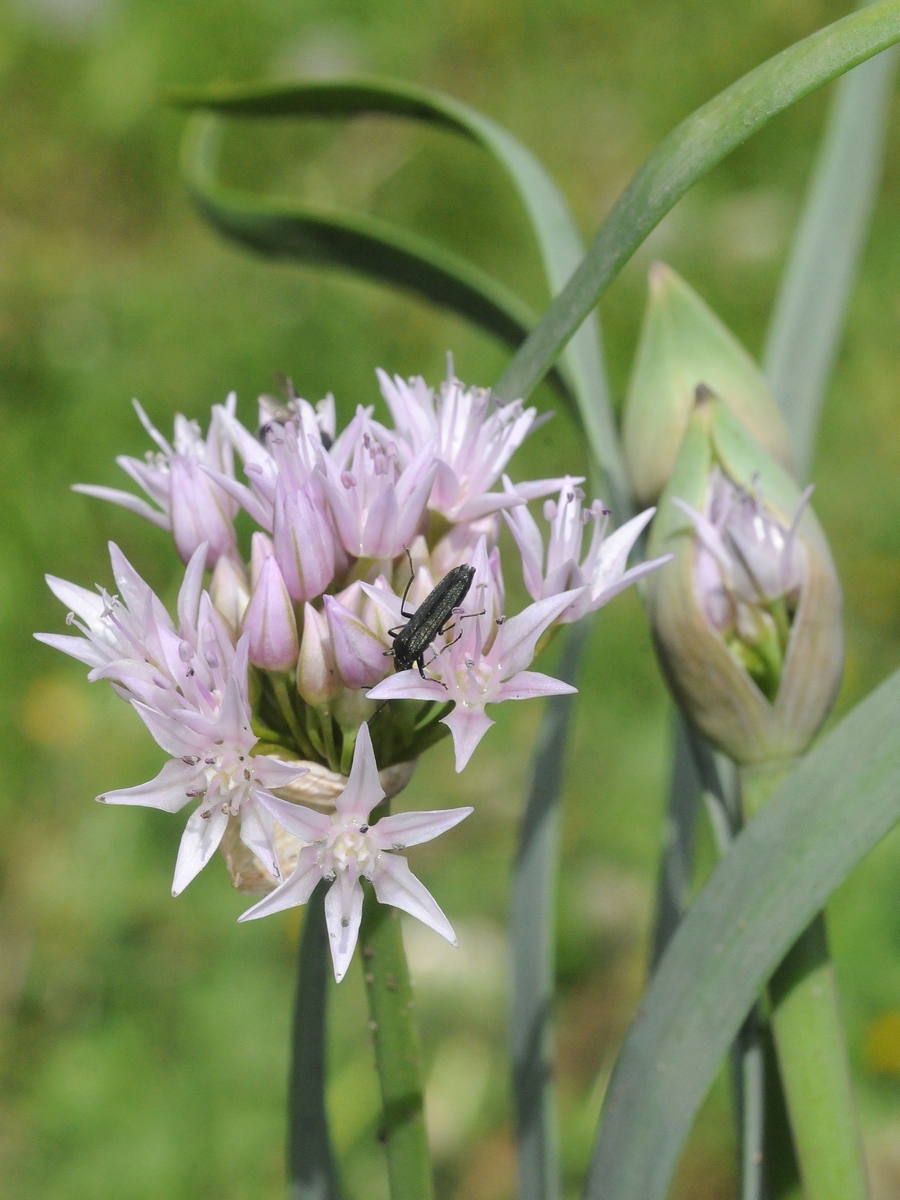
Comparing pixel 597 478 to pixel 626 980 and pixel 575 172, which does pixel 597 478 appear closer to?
pixel 626 980

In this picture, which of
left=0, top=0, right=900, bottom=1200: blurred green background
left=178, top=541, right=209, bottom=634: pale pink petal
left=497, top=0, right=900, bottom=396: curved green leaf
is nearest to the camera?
left=497, top=0, right=900, bottom=396: curved green leaf

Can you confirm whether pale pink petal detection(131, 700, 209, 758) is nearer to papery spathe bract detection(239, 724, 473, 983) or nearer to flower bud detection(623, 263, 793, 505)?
papery spathe bract detection(239, 724, 473, 983)

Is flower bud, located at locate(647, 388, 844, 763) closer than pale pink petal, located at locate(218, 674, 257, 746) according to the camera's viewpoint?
No

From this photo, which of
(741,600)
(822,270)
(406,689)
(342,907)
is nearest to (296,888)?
(342,907)

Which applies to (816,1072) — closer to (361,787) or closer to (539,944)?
(539,944)

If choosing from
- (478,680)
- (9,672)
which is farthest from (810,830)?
(9,672)

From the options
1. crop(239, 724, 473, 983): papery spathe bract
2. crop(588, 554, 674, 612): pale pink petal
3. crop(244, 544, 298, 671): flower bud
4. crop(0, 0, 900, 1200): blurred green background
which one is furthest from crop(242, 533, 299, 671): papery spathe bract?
crop(0, 0, 900, 1200): blurred green background
